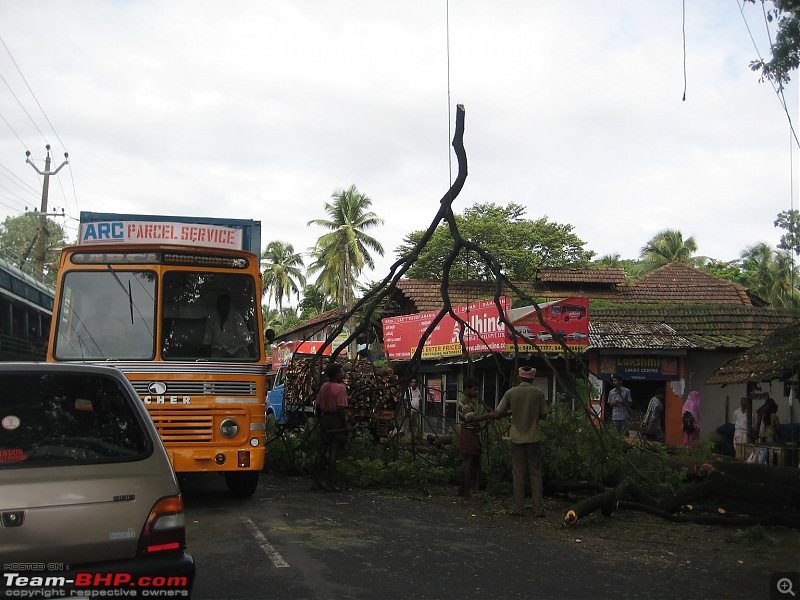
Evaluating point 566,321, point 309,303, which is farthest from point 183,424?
point 309,303

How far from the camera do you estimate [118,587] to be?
3904mm

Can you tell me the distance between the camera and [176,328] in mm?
9055

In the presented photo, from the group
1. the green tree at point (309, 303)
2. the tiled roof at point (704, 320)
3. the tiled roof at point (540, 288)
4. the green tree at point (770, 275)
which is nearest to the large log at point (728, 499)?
the tiled roof at point (704, 320)

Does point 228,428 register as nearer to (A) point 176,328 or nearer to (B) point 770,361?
(A) point 176,328

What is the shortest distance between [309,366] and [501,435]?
13.9 ft

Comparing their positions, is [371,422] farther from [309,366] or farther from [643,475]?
[643,475]

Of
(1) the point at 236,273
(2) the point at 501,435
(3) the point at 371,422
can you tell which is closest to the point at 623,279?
(3) the point at 371,422

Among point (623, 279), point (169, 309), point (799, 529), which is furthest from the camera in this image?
point (623, 279)

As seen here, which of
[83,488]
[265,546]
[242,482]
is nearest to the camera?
[83,488]

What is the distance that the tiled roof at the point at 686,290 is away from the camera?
35219 mm

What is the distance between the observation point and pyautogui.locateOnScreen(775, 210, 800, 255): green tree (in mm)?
13023
